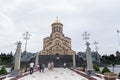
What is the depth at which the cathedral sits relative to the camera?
51031 mm

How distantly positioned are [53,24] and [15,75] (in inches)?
1717

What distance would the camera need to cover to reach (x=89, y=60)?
46.7 feet

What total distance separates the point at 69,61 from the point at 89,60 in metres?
25.4

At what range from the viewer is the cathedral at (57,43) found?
2009 inches

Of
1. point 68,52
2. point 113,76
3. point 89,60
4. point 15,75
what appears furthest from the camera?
point 68,52

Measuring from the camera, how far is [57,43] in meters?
52.6

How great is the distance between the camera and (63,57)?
41094 millimetres

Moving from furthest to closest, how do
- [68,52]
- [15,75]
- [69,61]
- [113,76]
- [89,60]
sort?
[68,52] < [69,61] < [89,60] < [15,75] < [113,76]

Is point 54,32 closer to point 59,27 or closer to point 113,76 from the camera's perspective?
point 59,27

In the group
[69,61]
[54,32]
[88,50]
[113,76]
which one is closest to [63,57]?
[69,61]

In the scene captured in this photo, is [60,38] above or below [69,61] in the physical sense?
above

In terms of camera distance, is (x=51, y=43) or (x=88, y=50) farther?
(x=51, y=43)

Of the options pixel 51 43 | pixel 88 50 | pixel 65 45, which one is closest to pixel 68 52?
pixel 65 45

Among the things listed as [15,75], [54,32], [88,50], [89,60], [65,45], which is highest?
[54,32]
